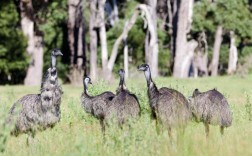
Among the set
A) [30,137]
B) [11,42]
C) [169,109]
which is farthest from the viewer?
[11,42]

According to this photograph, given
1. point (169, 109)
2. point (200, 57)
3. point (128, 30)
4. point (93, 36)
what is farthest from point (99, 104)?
point (200, 57)

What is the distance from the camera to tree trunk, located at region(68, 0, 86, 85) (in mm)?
44375

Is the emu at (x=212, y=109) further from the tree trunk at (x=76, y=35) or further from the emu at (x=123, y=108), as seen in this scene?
the tree trunk at (x=76, y=35)

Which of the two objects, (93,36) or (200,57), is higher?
(93,36)

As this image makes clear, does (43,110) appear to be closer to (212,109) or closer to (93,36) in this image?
(212,109)

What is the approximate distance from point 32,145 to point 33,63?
31.7m

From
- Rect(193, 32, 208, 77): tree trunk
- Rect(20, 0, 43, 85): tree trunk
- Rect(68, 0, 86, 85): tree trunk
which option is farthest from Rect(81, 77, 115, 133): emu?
Rect(193, 32, 208, 77): tree trunk

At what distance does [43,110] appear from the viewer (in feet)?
46.9

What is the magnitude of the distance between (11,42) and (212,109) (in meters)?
30.5

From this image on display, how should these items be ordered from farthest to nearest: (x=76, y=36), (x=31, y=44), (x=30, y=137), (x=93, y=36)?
(x=76, y=36) → (x=31, y=44) → (x=93, y=36) → (x=30, y=137)

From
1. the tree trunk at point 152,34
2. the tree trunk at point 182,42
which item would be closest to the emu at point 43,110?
the tree trunk at point 152,34

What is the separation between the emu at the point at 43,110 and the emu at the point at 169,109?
182cm

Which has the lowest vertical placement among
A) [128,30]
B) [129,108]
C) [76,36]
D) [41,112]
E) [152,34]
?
[41,112]

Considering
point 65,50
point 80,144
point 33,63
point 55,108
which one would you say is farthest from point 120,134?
point 65,50
